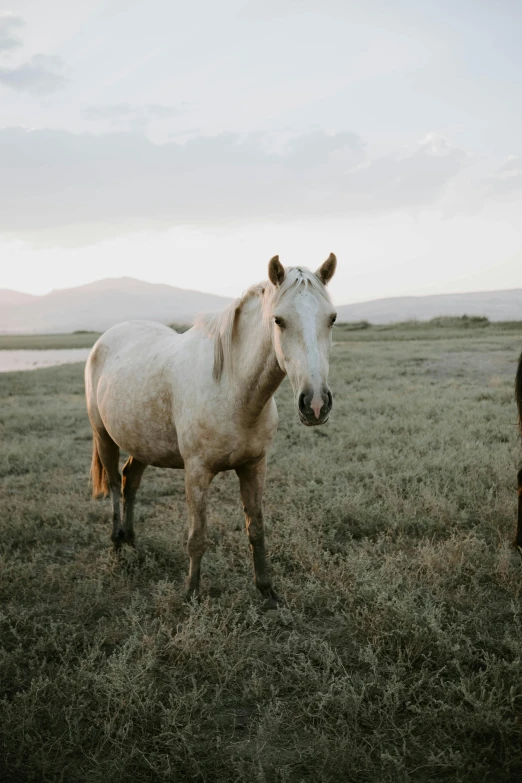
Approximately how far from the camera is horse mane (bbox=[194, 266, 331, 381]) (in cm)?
298

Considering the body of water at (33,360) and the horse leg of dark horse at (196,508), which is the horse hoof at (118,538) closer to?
the horse leg of dark horse at (196,508)

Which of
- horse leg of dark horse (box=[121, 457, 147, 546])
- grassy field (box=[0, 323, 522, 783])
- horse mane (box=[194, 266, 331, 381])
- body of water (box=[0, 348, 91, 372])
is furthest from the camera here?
body of water (box=[0, 348, 91, 372])

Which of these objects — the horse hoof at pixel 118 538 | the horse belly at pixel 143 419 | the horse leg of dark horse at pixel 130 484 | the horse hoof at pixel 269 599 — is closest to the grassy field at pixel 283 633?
the horse hoof at pixel 269 599

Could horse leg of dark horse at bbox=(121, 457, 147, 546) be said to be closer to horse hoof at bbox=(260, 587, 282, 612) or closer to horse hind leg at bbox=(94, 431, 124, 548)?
horse hind leg at bbox=(94, 431, 124, 548)

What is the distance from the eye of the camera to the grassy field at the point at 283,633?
2.47m

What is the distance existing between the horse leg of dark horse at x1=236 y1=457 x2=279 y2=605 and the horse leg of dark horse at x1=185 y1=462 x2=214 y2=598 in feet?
1.08

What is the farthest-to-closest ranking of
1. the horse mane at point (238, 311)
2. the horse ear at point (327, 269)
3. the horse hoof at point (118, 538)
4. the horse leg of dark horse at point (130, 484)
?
1. the horse leg of dark horse at point (130, 484)
2. the horse hoof at point (118, 538)
3. the horse ear at point (327, 269)
4. the horse mane at point (238, 311)

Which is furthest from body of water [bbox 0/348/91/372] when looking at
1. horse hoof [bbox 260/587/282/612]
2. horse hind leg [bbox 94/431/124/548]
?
horse hoof [bbox 260/587/282/612]

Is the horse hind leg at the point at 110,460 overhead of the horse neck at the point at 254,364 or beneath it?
beneath

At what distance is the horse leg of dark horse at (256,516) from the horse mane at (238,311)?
2.63 feet

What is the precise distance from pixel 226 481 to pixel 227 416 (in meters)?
3.27

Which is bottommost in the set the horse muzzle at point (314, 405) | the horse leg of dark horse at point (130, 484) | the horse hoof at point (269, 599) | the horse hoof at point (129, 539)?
the horse hoof at point (269, 599)

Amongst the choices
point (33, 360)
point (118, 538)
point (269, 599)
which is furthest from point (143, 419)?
point (33, 360)

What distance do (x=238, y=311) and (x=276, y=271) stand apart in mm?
728
